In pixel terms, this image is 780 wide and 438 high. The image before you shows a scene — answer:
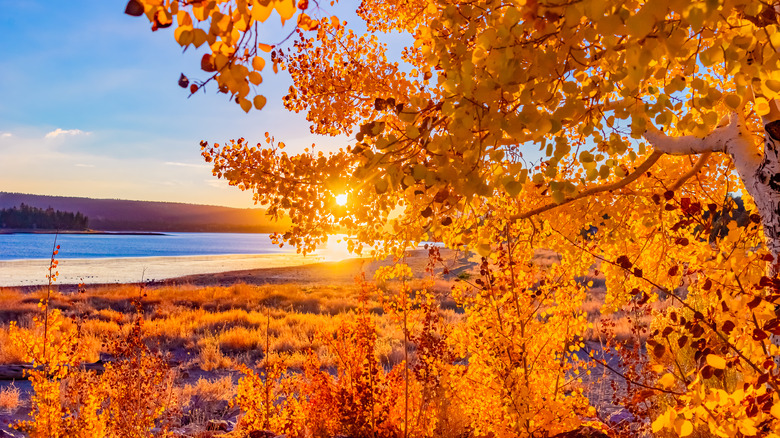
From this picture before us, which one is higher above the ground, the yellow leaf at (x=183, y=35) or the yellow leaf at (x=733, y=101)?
the yellow leaf at (x=733, y=101)

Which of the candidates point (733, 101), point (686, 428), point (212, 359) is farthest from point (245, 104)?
point (212, 359)

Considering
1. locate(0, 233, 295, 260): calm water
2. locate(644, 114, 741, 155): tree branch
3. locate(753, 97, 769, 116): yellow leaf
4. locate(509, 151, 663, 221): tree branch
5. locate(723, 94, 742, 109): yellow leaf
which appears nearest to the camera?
locate(723, 94, 742, 109): yellow leaf

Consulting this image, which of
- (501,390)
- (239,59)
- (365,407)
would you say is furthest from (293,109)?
(239,59)

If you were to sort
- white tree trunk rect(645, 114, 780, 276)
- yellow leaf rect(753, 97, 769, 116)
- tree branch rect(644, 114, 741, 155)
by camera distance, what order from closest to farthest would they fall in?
1. yellow leaf rect(753, 97, 769, 116)
2. white tree trunk rect(645, 114, 780, 276)
3. tree branch rect(644, 114, 741, 155)

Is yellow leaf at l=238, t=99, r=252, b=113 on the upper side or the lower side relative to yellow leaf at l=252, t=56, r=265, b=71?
lower

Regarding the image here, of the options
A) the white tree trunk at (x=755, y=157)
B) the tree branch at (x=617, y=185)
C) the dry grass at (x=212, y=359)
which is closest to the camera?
the white tree trunk at (x=755, y=157)

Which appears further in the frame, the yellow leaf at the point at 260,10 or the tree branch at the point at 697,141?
the tree branch at the point at 697,141

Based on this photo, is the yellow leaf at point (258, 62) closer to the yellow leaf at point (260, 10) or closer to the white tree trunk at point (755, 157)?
the yellow leaf at point (260, 10)

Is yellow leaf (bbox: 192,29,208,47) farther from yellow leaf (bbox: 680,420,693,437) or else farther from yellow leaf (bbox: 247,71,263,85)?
yellow leaf (bbox: 680,420,693,437)

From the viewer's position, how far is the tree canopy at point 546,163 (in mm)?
1350

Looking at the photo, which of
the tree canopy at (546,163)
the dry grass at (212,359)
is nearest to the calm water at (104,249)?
the dry grass at (212,359)

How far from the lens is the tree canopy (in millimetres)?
1350

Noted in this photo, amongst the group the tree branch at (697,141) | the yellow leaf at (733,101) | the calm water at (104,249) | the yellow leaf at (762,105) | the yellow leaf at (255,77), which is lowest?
the calm water at (104,249)

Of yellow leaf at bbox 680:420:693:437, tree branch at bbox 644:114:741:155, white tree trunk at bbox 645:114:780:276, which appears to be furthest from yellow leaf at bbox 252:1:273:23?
tree branch at bbox 644:114:741:155
